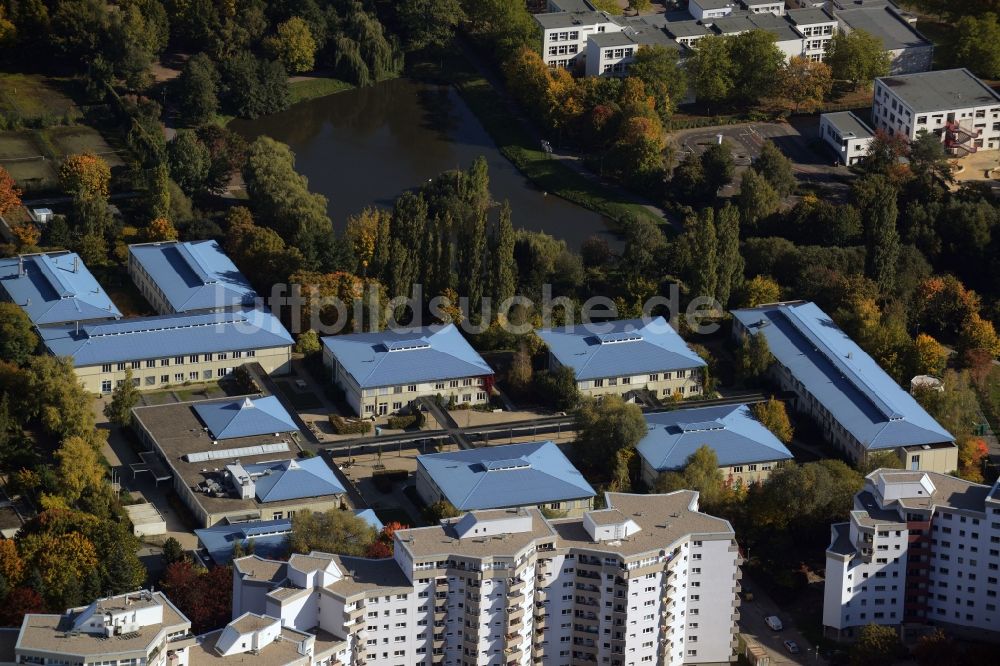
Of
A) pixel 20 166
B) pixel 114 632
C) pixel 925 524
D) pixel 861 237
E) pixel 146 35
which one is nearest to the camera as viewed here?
pixel 114 632

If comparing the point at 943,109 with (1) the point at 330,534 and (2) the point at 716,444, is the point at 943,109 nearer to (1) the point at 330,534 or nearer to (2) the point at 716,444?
(2) the point at 716,444

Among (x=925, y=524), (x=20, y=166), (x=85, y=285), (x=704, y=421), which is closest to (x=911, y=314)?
(x=704, y=421)

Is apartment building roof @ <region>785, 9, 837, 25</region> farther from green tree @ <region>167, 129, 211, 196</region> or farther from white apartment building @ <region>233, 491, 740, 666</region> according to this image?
white apartment building @ <region>233, 491, 740, 666</region>

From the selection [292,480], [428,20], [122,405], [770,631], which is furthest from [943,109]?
[122,405]

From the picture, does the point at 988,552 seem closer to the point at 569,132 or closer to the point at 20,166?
the point at 569,132

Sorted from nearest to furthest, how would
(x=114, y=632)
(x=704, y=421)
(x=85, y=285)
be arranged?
(x=114, y=632) < (x=704, y=421) < (x=85, y=285)

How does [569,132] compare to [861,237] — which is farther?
[569,132]

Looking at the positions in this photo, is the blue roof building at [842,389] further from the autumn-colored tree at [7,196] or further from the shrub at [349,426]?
the autumn-colored tree at [7,196]
